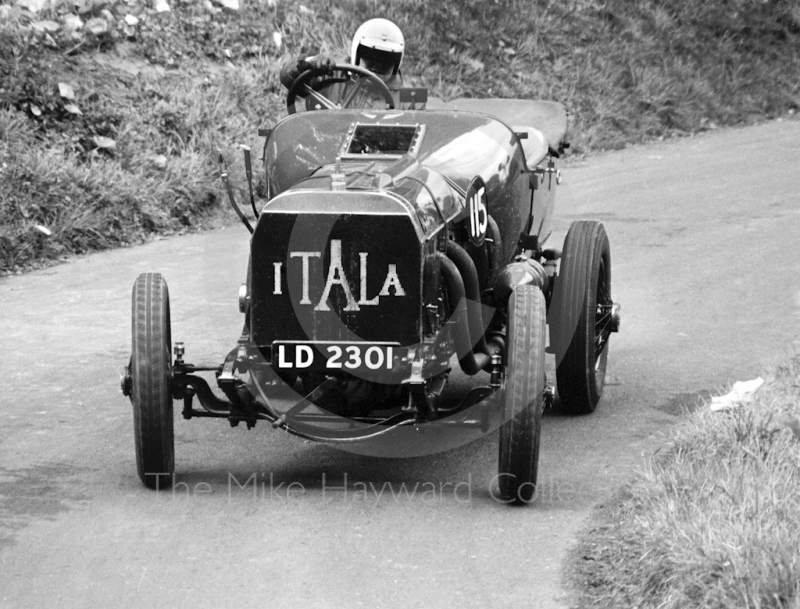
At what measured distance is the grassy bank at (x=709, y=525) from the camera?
3809 millimetres

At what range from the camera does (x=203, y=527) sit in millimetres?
4770

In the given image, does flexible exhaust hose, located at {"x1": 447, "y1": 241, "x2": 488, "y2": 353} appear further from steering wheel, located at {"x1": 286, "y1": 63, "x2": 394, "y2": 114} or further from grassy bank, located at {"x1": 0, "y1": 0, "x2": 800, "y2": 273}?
grassy bank, located at {"x1": 0, "y1": 0, "x2": 800, "y2": 273}

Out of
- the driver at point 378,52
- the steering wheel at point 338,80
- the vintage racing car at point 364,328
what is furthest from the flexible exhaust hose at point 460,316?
the driver at point 378,52

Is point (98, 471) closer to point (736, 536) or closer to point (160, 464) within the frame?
point (160, 464)

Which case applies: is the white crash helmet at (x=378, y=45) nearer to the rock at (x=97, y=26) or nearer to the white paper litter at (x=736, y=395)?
the white paper litter at (x=736, y=395)

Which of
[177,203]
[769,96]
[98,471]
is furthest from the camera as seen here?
[769,96]

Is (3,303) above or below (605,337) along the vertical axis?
below

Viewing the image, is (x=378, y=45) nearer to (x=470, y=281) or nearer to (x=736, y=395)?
(x=470, y=281)

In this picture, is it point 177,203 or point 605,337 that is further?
point 177,203

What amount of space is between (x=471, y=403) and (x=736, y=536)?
1.29m

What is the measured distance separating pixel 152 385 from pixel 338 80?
221 centimetres

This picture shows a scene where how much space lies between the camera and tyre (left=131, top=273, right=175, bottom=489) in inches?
194

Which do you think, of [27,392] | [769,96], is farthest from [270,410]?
[769,96]

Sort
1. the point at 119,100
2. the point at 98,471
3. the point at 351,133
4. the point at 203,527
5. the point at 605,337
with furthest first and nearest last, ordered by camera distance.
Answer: the point at 119,100
the point at 605,337
the point at 351,133
the point at 98,471
the point at 203,527
